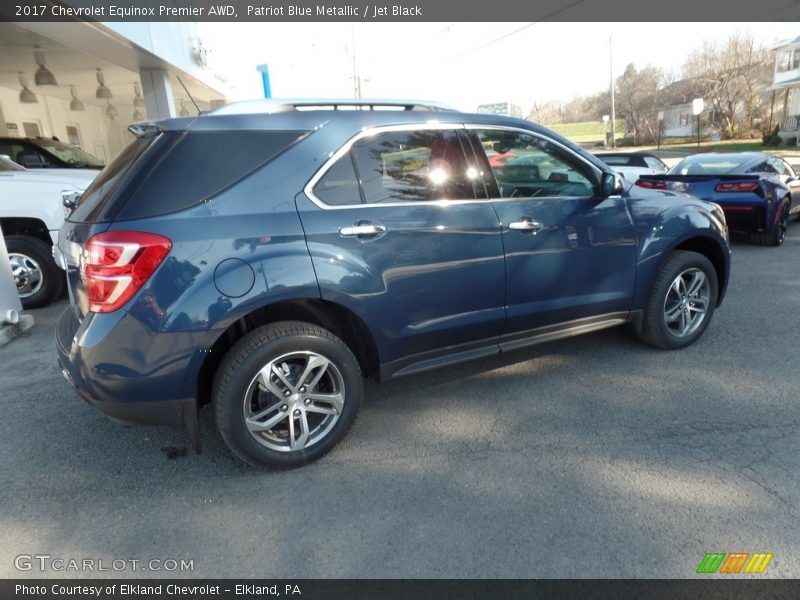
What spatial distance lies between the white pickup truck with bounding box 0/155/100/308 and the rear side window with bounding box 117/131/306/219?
4223mm

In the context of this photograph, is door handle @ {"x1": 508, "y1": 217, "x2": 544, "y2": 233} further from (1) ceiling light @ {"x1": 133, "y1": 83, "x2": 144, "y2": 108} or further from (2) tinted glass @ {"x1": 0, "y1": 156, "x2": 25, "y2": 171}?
(1) ceiling light @ {"x1": 133, "y1": 83, "x2": 144, "y2": 108}

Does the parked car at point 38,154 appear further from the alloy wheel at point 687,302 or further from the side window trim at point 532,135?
the alloy wheel at point 687,302

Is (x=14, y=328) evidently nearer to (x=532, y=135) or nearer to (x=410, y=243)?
(x=410, y=243)

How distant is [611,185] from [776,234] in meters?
6.29

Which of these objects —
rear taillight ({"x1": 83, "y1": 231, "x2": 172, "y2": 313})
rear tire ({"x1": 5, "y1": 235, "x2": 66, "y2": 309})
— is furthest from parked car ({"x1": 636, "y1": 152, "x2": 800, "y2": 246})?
rear tire ({"x1": 5, "y1": 235, "x2": 66, "y2": 309})

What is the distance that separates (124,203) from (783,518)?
3.44 metres

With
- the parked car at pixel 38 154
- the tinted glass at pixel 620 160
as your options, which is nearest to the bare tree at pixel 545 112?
the tinted glass at pixel 620 160

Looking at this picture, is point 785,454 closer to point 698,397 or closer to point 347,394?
point 698,397

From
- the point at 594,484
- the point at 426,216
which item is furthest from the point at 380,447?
the point at 426,216

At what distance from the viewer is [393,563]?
229 centimetres

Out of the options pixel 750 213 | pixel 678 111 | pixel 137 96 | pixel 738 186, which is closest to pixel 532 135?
pixel 738 186

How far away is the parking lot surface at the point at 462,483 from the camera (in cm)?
232

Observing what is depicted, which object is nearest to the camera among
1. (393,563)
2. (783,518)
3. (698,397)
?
(393,563)

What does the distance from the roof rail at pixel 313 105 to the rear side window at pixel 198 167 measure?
0.19m
